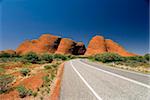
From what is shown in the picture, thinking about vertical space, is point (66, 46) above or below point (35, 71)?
above

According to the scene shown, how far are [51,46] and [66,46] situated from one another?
1279cm

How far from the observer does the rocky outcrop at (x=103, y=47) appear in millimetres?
125875

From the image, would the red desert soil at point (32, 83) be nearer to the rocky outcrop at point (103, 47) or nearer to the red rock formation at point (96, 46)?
the red rock formation at point (96, 46)

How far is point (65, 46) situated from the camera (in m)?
126

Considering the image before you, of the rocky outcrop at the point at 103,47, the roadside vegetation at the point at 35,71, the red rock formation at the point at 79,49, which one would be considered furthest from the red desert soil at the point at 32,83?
the red rock formation at the point at 79,49

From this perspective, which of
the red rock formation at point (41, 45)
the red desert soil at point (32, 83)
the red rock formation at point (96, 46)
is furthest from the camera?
the red rock formation at point (96, 46)

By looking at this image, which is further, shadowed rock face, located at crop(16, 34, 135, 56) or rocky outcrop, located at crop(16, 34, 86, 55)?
shadowed rock face, located at crop(16, 34, 135, 56)

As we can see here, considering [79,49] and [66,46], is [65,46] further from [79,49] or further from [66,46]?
[79,49]

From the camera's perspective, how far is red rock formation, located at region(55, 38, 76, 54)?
12392 centimetres

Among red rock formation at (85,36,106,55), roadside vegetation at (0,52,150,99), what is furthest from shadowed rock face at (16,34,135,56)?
roadside vegetation at (0,52,150,99)

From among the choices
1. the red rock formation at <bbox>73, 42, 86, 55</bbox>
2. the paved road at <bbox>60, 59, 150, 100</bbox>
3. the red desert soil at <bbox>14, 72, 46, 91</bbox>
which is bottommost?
the red desert soil at <bbox>14, 72, 46, 91</bbox>

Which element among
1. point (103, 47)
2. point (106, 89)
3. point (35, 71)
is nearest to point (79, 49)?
point (103, 47)

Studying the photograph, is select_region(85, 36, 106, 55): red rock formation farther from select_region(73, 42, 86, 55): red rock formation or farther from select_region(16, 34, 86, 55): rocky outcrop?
select_region(16, 34, 86, 55): rocky outcrop

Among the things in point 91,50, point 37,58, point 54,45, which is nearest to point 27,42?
point 54,45
